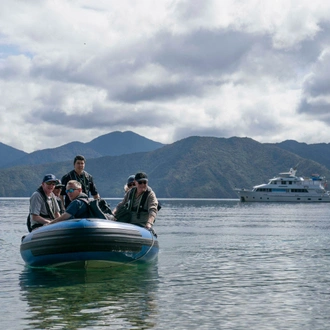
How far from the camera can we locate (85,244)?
1532 cm

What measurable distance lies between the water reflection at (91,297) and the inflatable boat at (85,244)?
388mm

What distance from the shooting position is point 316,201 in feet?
508

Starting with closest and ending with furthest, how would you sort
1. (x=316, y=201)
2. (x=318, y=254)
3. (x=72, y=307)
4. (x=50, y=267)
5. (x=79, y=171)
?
(x=72, y=307) → (x=50, y=267) → (x=79, y=171) → (x=318, y=254) → (x=316, y=201)

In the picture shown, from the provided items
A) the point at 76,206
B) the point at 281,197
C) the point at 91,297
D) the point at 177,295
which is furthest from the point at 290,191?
the point at 91,297

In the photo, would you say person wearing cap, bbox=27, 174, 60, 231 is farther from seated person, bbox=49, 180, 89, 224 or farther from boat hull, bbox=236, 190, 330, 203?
boat hull, bbox=236, 190, 330, 203

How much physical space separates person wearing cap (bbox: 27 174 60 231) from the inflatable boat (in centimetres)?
47

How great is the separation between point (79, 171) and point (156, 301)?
6.87 meters

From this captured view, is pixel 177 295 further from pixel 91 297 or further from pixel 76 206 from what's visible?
pixel 76 206

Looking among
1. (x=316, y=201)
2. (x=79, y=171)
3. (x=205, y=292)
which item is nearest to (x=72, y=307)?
(x=205, y=292)

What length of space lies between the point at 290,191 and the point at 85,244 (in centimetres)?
14111

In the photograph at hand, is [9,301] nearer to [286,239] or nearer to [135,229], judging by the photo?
[135,229]

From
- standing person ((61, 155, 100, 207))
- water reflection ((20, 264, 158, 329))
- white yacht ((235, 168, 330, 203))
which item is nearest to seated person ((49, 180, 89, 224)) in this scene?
water reflection ((20, 264, 158, 329))

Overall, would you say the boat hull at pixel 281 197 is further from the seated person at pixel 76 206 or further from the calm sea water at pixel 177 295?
the seated person at pixel 76 206

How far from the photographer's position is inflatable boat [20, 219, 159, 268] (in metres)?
15.3
